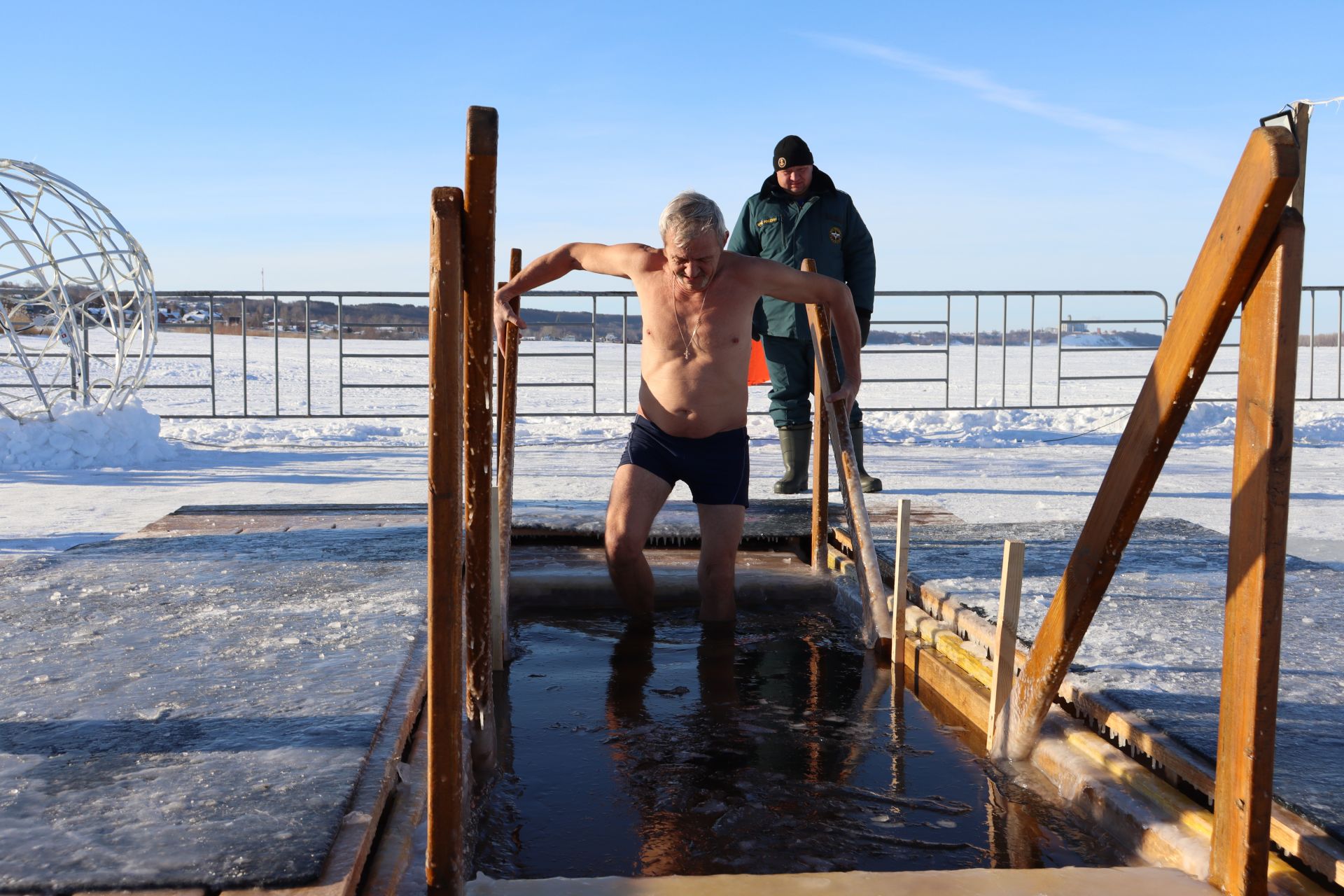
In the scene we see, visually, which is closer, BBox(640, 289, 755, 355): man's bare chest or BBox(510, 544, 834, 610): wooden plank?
BBox(640, 289, 755, 355): man's bare chest

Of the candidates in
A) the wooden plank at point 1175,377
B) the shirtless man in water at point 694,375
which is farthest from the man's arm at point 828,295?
the wooden plank at point 1175,377

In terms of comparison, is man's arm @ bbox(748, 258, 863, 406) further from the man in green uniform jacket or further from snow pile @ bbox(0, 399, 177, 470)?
snow pile @ bbox(0, 399, 177, 470)

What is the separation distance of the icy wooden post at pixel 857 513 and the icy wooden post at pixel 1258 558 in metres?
1.93

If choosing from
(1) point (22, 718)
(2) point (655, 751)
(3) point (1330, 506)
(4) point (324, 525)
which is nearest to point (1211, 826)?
(2) point (655, 751)

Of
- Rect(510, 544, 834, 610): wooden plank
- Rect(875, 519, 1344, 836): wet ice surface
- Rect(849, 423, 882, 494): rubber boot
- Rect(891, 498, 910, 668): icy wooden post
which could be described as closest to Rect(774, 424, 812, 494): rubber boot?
Rect(849, 423, 882, 494): rubber boot

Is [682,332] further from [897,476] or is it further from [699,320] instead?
[897,476]

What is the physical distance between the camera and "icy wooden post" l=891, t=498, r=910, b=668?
3588 mm

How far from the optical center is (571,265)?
Result: 3.93 m

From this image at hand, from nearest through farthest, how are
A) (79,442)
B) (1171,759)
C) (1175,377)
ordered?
(1175,377), (1171,759), (79,442)

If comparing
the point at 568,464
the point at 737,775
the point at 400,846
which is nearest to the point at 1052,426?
the point at 568,464

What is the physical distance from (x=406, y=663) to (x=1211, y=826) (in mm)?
1779

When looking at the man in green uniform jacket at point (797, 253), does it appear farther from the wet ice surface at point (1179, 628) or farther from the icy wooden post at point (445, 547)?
the icy wooden post at point (445, 547)

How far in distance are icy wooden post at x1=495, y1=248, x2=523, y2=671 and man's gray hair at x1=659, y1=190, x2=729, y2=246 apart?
1.91 ft

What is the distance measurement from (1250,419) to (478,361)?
4.08ft
